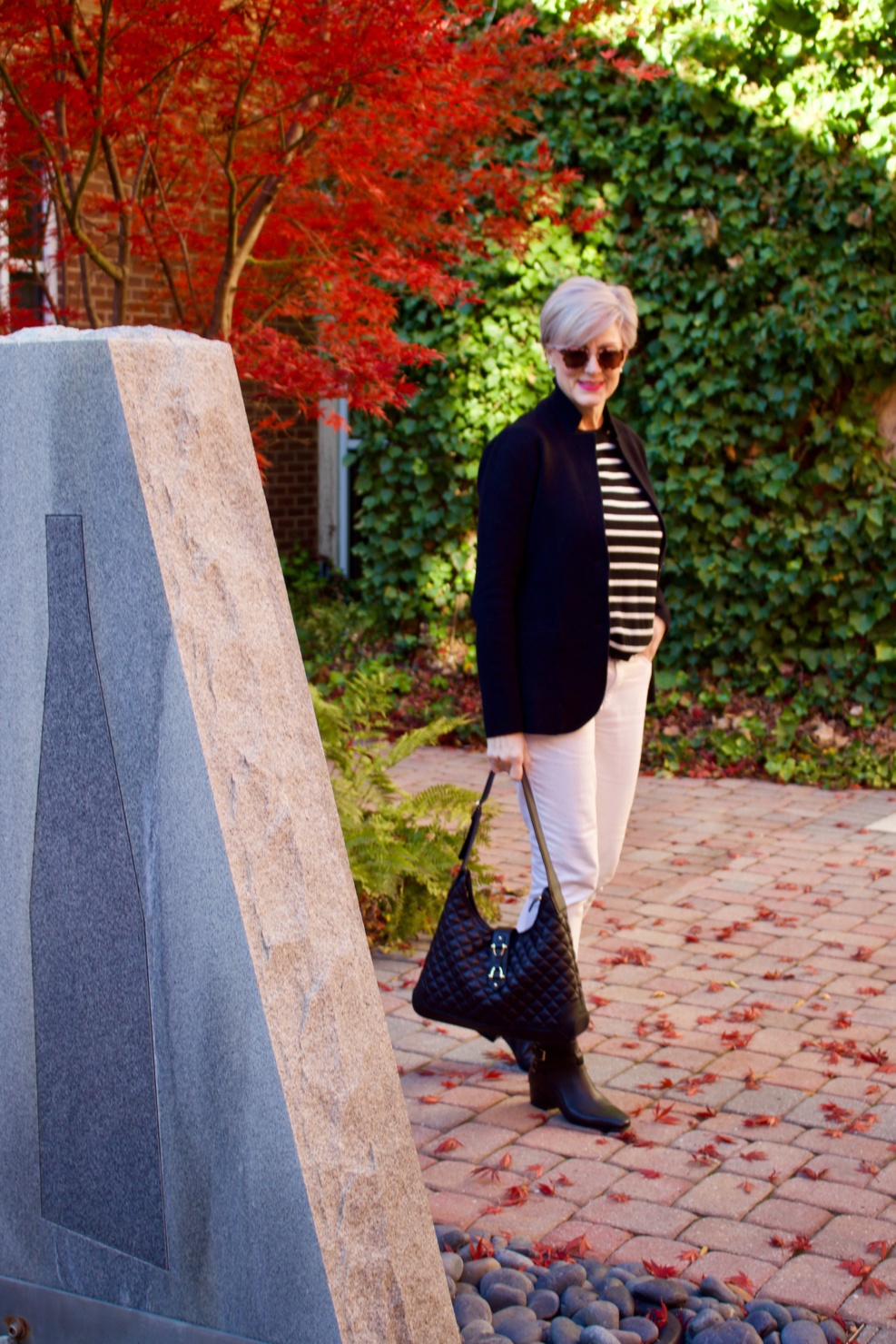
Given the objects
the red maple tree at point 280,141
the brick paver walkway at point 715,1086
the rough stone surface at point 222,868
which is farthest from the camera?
the red maple tree at point 280,141

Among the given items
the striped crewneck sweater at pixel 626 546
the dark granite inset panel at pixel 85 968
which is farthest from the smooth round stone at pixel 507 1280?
the striped crewneck sweater at pixel 626 546

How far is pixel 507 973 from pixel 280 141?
3650 millimetres

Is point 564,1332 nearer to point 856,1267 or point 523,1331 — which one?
point 523,1331

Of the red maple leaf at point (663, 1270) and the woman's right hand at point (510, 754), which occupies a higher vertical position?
the woman's right hand at point (510, 754)

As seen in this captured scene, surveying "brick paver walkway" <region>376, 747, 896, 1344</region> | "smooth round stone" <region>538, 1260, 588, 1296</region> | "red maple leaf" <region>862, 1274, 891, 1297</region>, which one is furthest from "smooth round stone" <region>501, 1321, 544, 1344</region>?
"red maple leaf" <region>862, 1274, 891, 1297</region>

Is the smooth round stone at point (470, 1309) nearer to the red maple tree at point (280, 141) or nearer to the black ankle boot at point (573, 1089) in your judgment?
the black ankle boot at point (573, 1089)

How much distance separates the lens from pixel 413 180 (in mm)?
6547

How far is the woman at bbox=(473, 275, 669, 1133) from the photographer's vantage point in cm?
360

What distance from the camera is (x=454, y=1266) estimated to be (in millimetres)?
2957

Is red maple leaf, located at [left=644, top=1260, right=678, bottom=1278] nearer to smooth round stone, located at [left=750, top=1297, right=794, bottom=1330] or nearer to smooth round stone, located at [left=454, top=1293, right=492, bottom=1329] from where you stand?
smooth round stone, located at [left=750, top=1297, right=794, bottom=1330]

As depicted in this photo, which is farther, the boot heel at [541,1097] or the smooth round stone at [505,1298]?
the boot heel at [541,1097]

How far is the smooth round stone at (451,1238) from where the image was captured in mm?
3096

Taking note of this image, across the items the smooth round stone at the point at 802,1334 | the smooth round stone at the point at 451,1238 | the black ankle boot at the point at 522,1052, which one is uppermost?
→ the black ankle boot at the point at 522,1052

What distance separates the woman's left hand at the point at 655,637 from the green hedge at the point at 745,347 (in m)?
3.98
